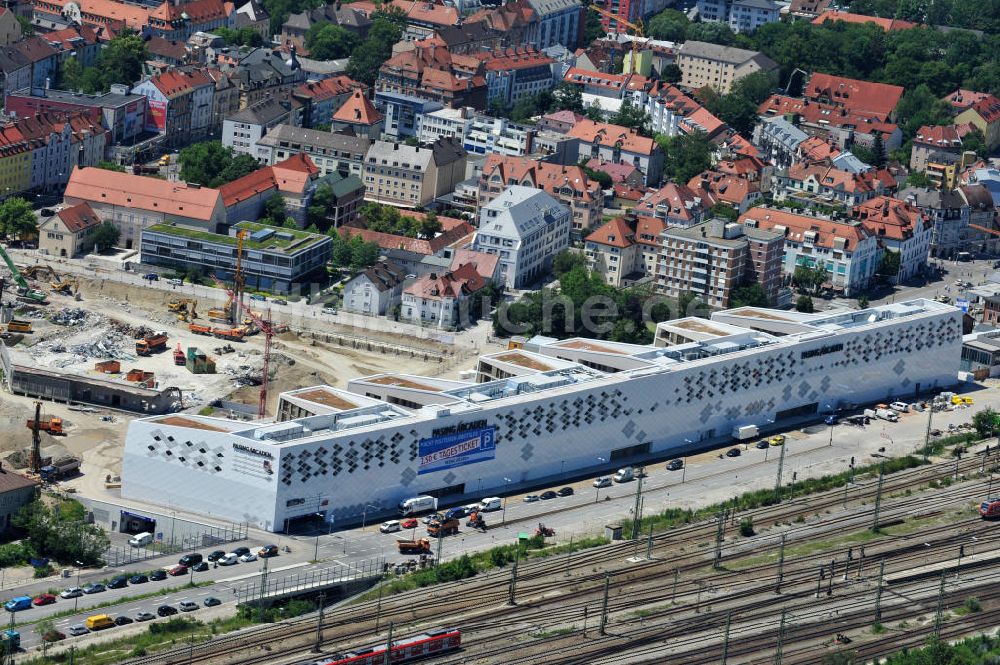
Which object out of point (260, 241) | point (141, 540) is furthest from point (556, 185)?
point (141, 540)

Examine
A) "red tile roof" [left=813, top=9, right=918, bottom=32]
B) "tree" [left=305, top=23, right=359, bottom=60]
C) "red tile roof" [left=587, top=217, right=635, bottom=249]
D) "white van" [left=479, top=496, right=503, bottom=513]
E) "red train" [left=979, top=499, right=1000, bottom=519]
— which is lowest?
"white van" [left=479, top=496, right=503, bottom=513]

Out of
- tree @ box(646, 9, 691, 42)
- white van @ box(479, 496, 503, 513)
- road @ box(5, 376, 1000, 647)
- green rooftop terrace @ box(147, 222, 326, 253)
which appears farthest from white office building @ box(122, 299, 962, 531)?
tree @ box(646, 9, 691, 42)

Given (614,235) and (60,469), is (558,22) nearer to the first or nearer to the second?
(614,235)

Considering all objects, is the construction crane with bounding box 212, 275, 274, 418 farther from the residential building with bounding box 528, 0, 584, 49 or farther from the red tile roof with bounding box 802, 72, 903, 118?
the red tile roof with bounding box 802, 72, 903, 118

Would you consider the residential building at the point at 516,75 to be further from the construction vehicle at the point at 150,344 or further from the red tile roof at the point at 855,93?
the construction vehicle at the point at 150,344

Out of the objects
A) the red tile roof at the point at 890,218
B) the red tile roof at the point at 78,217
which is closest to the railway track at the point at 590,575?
the red tile roof at the point at 890,218

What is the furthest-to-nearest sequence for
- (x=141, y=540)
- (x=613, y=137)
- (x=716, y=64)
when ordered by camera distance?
(x=716, y=64)
(x=613, y=137)
(x=141, y=540)
